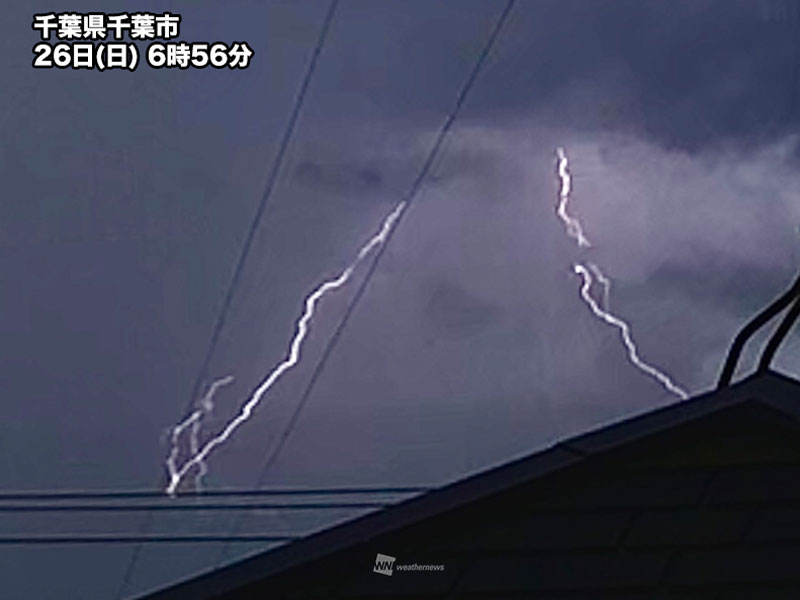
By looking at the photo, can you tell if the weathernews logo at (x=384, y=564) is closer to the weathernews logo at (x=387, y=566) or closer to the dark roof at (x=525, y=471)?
the weathernews logo at (x=387, y=566)

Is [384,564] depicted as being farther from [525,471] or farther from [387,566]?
[525,471]

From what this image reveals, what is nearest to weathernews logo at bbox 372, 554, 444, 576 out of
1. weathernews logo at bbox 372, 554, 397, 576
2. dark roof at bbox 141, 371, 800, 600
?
weathernews logo at bbox 372, 554, 397, 576

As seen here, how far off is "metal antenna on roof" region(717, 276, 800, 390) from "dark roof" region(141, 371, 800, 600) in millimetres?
147

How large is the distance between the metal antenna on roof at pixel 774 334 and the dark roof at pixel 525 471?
0.15 metres

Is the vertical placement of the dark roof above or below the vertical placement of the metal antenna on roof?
below

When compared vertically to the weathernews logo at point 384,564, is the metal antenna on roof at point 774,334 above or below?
above

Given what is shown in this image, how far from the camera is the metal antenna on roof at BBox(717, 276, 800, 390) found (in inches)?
240

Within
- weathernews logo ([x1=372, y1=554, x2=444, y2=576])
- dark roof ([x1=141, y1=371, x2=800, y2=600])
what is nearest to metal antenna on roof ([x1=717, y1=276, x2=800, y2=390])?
dark roof ([x1=141, y1=371, x2=800, y2=600])

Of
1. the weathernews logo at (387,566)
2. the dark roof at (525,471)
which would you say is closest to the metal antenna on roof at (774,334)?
the dark roof at (525,471)

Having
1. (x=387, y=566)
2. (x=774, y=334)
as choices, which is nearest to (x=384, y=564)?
(x=387, y=566)

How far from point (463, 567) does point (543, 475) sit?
51 centimetres

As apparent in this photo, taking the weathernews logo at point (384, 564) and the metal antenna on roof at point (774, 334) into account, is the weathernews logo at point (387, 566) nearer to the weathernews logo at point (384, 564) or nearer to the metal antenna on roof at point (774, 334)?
the weathernews logo at point (384, 564)

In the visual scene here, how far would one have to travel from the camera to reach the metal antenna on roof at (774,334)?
20.0 ft

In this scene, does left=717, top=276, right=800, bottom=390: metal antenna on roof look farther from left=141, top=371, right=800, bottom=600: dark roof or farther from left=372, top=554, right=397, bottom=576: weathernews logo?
left=372, top=554, right=397, bottom=576: weathernews logo
